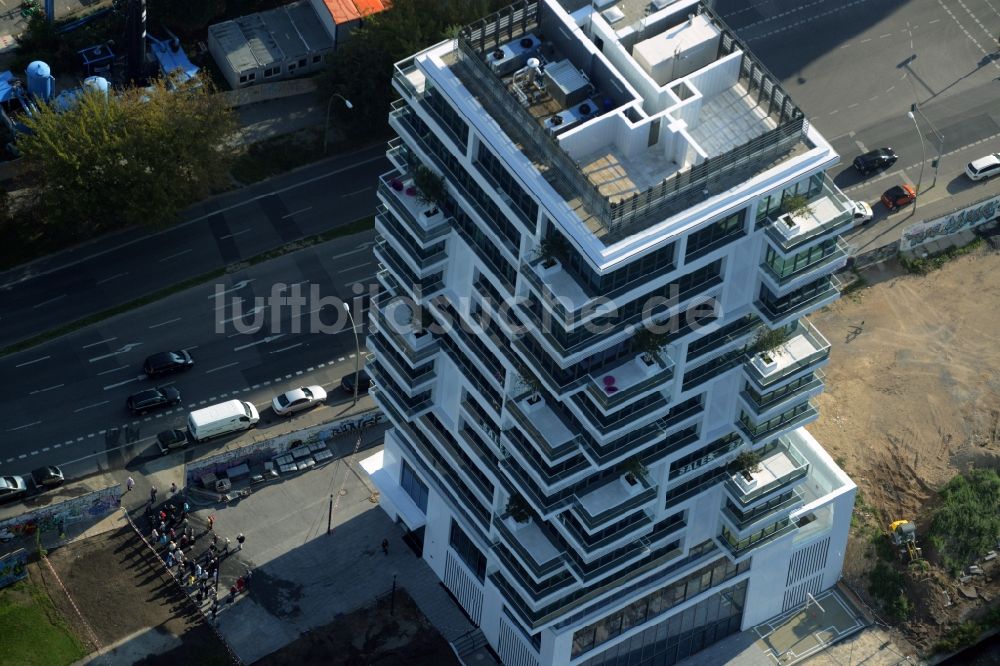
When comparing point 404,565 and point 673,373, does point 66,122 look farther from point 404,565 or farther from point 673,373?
point 673,373

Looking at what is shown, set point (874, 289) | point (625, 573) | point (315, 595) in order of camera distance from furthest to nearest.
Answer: point (874, 289) < point (315, 595) < point (625, 573)

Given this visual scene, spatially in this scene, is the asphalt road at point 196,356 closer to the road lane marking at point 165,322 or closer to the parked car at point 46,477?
the road lane marking at point 165,322

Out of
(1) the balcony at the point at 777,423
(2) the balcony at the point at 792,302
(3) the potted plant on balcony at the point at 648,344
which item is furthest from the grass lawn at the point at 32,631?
(2) the balcony at the point at 792,302

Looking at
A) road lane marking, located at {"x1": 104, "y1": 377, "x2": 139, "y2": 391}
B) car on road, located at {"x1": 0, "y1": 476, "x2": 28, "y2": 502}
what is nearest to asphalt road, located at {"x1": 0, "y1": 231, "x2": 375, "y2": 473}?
road lane marking, located at {"x1": 104, "y1": 377, "x2": 139, "y2": 391}

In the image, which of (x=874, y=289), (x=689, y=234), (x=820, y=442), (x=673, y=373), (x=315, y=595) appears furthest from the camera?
(x=874, y=289)

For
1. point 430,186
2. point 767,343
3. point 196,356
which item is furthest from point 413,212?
point 196,356

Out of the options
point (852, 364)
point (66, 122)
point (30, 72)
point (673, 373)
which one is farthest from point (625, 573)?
point (30, 72)
